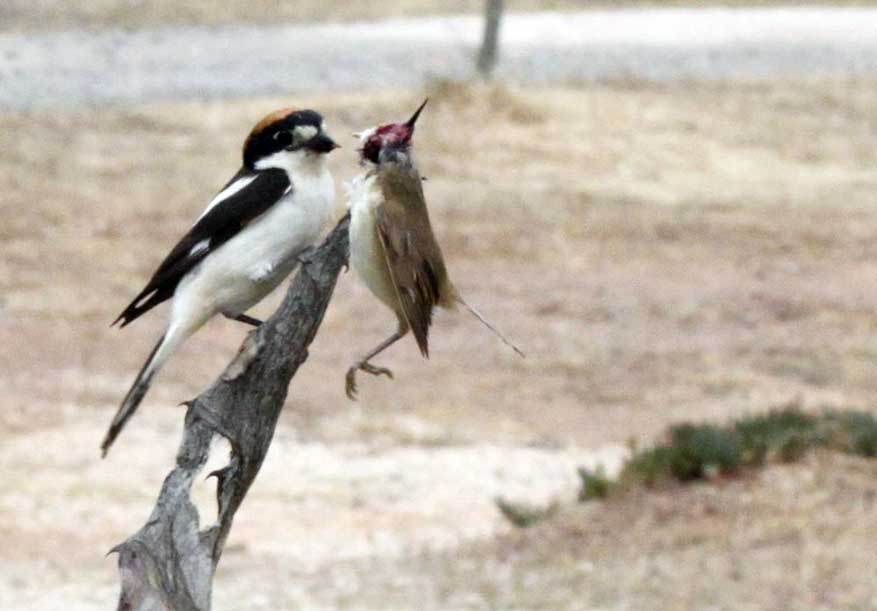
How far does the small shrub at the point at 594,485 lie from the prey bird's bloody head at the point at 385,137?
6.08 meters

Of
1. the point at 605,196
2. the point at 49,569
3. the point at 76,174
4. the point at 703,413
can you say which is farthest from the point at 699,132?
the point at 49,569

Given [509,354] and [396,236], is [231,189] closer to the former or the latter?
[396,236]

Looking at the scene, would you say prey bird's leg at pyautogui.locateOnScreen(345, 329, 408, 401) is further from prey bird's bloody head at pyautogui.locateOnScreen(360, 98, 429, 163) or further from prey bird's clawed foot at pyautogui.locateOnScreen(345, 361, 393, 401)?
prey bird's bloody head at pyautogui.locateOnScreen(360, 98, 429, 163)

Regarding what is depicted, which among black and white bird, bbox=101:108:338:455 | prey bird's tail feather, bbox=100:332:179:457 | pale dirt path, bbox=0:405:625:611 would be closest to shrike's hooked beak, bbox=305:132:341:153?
black and white bird, bbox=101:108:338:455

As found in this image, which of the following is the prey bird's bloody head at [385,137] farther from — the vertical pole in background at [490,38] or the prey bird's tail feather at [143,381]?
the vertical pole in background at [490,38]

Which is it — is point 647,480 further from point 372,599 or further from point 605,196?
point 605,196

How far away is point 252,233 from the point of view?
3.82 meters

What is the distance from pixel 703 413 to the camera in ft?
41.1

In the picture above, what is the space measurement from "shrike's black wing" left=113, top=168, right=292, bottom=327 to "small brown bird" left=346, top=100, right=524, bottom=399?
1.86 ft

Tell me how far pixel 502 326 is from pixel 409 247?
36.9 ft

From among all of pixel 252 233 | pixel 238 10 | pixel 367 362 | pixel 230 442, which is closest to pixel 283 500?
pixel 252 233

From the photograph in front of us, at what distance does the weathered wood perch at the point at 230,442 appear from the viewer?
306cm

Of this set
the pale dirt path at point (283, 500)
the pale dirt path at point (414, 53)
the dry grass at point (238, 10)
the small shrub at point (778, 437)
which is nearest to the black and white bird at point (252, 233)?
the pale dirt path at point (283, 500)

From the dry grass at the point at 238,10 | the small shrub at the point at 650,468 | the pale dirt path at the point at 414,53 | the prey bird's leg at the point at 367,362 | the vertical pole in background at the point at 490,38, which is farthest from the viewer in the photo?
the dry grass at the point at 238,10
